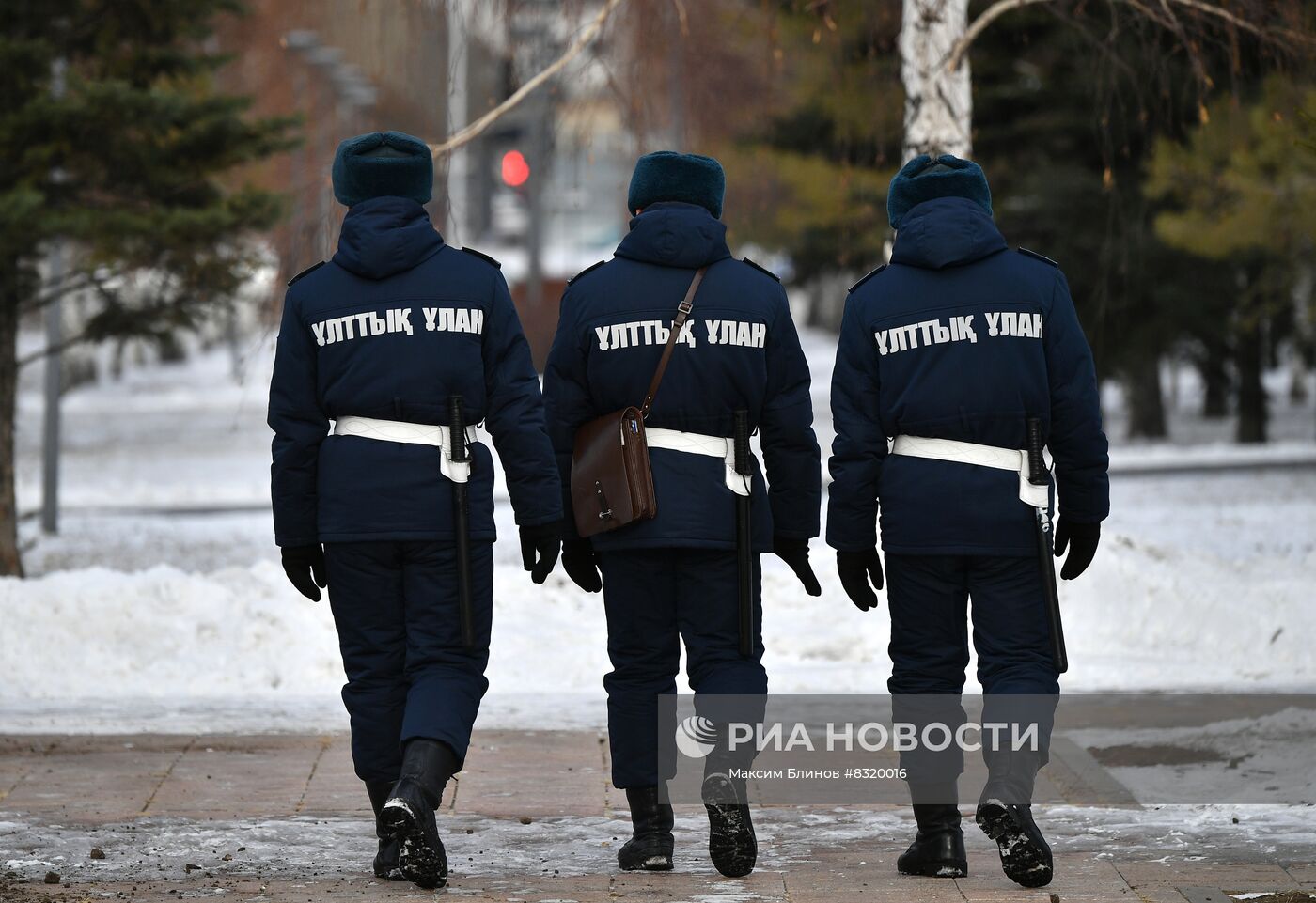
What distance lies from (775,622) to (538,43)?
Result: 3971 millimetres

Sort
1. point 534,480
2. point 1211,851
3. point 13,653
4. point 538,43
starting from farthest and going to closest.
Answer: point 538,43
point 13,653
point 1211,851
point 534,480

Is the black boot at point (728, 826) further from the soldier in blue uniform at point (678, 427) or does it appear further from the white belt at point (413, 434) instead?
the white belt at point (413, 434)

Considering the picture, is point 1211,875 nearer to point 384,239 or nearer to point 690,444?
point 690,444

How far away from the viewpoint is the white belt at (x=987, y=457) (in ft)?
16.3

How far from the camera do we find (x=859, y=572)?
5129 mm

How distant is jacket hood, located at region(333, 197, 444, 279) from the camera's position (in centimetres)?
504

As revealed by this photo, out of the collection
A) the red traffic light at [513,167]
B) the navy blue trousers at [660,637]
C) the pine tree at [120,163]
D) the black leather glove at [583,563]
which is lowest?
the navy blue trousers at [660,637]

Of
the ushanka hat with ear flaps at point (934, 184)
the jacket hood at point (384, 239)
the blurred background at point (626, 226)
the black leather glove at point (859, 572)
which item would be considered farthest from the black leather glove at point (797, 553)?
the blurred background at point (626, 226)

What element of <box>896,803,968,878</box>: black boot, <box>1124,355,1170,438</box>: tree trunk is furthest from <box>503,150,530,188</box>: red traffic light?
<box>896,803,968,878</box>: black boot

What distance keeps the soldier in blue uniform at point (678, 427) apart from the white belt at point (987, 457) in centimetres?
33

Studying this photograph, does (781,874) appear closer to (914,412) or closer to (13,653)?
(914,412)

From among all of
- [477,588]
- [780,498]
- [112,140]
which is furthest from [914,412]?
[112,140]

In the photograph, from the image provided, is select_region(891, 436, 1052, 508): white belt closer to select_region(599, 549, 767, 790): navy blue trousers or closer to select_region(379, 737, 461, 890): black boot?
select_region(599, 549, 767, 790): navy blue trousers

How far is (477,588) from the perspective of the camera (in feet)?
16.6
